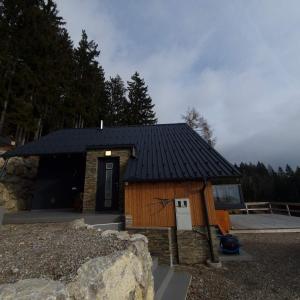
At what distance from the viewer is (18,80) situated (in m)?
15.9

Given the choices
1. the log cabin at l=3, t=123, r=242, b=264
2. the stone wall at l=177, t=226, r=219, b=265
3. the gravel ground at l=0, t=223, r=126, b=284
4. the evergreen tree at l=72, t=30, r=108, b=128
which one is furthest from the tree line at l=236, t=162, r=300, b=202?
the gravel ground at l=0, t=223, r=126, b=284

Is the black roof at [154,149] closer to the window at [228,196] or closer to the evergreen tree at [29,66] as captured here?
the window at [228,196]

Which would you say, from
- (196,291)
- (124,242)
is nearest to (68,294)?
(124,242)

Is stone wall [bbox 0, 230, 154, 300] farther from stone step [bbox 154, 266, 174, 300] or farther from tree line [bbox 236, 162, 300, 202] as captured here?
tree line [bbox 236, 162, 300, 202]

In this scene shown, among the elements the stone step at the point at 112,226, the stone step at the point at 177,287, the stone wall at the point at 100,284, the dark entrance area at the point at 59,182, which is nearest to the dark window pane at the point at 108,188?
the dark entrance area at the point at 59,182

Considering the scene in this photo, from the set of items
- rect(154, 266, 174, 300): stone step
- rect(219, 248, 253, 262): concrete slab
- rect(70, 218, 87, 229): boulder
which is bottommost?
rect(219, 248, 253, 262): concrete slab

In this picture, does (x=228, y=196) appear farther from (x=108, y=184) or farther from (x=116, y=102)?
(x=116, y=102)


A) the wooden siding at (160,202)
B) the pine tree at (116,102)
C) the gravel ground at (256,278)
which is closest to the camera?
the gravel ground at (256,278)

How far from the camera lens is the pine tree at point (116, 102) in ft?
93.7

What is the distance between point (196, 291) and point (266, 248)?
528 centimetres

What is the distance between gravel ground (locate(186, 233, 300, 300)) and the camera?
485 centimetres

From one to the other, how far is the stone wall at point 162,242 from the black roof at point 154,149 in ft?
5.35

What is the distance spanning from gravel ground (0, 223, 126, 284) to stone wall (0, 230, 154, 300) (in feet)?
0.52

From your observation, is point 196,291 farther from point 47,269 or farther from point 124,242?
point 47,269
